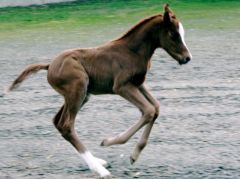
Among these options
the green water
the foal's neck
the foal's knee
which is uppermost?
the foal's neck

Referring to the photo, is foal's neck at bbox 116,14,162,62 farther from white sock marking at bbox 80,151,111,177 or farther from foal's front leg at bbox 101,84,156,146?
white sock marking at bbox 80,151,111,177

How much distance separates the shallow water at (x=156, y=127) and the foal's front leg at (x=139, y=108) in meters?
0.29

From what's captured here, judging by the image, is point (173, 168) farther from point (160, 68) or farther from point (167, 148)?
point (160, 68)

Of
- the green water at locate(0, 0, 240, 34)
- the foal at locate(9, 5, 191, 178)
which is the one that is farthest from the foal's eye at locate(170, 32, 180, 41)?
the green water at locate(0, 0, 240, 34)

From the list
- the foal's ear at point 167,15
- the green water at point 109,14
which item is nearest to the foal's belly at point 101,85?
the foal's ear at point 167,15

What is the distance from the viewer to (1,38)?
22359 millimetres

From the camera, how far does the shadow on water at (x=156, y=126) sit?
299 inches

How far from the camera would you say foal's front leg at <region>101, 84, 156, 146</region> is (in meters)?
7.59

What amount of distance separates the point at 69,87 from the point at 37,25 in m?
18.6

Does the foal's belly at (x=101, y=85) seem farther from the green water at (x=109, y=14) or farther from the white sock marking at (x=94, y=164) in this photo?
the green water at (x=109, y=14)

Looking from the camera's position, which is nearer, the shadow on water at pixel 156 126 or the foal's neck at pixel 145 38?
the shadow on water at pixel 156 126

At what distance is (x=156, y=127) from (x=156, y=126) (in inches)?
2.5

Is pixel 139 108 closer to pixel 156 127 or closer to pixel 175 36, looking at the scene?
pixel 175 36

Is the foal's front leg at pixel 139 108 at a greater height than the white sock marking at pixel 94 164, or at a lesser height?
greater
